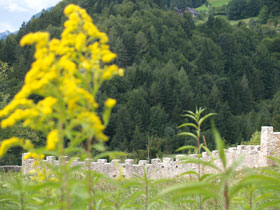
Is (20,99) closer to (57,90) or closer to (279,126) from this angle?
(57,90)

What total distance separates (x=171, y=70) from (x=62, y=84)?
2742 inches

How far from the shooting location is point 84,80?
67.6 inches

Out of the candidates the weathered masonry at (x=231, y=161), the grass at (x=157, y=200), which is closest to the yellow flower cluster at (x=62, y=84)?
the grass at (x=157, y=200)

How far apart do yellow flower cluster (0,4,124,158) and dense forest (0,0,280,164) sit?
24.7m

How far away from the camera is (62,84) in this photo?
159 cm

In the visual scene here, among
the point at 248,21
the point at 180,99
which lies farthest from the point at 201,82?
the point at 248,21

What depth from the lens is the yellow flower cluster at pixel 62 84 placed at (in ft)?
5.03

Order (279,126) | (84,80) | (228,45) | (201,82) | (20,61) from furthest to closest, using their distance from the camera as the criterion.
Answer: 1. (228,45)
2. (201,82)
3. (20,61)
4. (279,126)
5. (84,80)

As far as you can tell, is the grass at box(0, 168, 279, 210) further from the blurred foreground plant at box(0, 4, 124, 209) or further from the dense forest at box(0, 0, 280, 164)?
the dense forest at box(0, 0, 280, 164)

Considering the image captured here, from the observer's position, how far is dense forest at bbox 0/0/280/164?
162 ft

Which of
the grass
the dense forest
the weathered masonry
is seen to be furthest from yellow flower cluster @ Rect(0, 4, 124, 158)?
the dense forest

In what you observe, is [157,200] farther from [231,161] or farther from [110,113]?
[231,161]

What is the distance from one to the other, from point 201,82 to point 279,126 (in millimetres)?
42346

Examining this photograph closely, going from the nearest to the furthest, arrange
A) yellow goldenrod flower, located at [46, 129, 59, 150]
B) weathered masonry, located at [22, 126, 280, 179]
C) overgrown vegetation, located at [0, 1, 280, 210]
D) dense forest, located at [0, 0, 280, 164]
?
yellow goldenrod flower, located at [46, 129, 59, 150] → overgrown vegetation, located at [0, 1, 280, 210] → weathered masonry, located at [22, 126, 280, 179] → dense forest, located at [0, 0, 280, 164]
